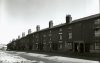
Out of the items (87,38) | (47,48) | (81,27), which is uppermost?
(81,27)

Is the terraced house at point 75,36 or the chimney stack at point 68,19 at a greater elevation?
the chimney stack at point 68,19

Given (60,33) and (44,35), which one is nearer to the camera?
(60,33)

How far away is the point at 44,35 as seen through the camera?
6194 cm

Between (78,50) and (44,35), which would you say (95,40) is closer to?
(78,50)

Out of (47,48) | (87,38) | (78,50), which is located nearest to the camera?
(87,38)

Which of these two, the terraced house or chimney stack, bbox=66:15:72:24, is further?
chimney stack, bbox=66:15:72:24

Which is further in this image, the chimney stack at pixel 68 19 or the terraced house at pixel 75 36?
the chimney stack at pixel 68 19

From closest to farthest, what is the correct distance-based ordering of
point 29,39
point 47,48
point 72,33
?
point 72,33 < point 47,48 < point 29,39

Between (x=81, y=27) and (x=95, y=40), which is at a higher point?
(x=81, y=27)

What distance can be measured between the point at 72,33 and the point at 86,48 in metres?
6.74

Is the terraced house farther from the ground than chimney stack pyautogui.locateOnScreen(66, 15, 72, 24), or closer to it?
closer to it

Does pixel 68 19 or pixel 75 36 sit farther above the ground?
pixel 68 19

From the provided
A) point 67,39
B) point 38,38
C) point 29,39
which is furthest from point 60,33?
point 29,39

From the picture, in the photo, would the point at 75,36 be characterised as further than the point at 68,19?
No
